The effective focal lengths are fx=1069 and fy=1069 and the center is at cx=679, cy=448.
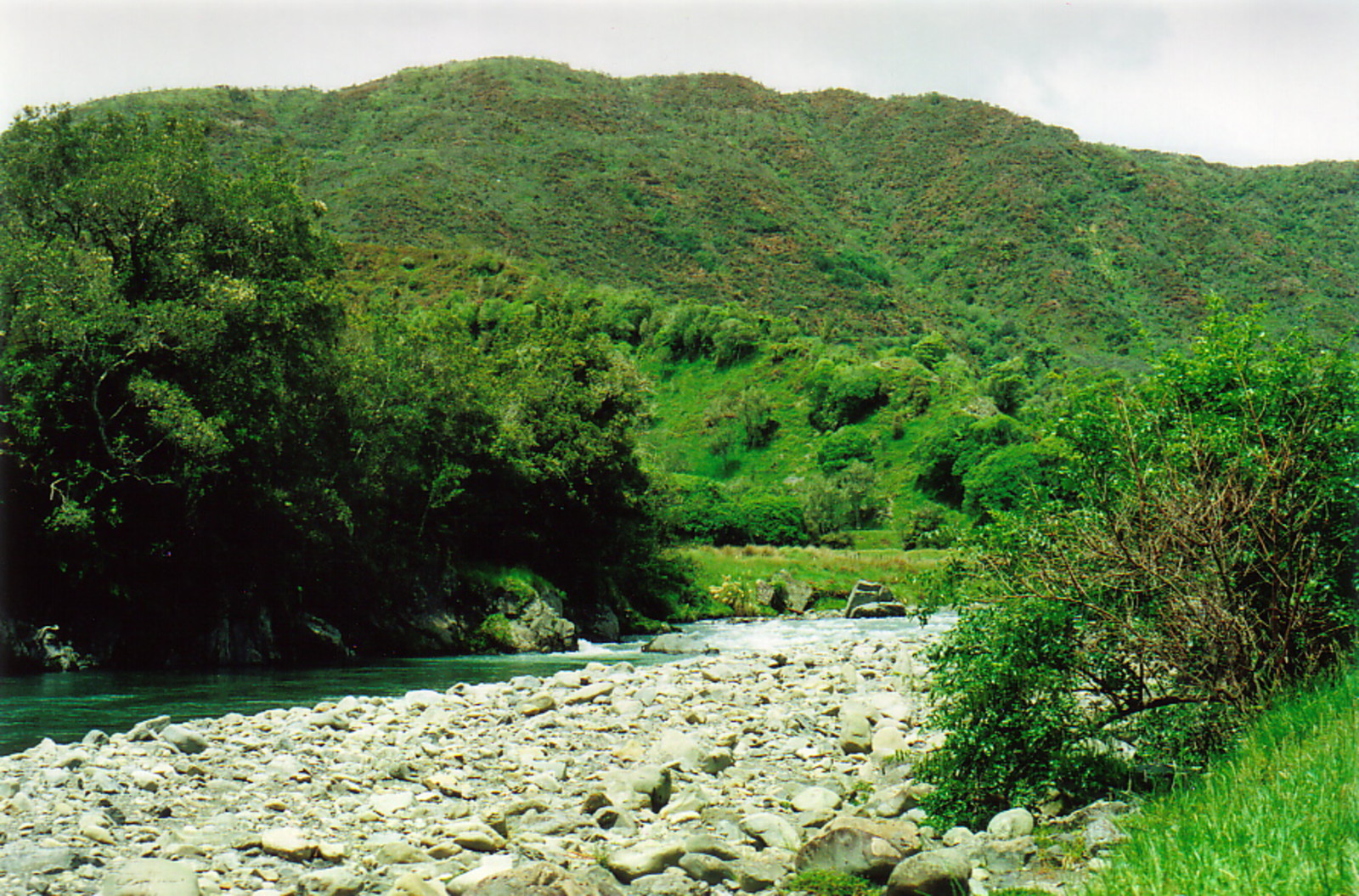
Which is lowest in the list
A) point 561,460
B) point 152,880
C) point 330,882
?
point 330,882

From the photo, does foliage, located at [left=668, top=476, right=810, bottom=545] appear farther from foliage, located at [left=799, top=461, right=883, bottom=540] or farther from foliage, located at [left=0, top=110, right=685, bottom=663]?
foliage, located at [left=0, top=110, right=685, bottom=663]

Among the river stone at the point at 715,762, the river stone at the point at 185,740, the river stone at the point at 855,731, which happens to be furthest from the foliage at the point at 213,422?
the river stone at the point at 855,731

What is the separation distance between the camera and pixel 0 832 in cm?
934

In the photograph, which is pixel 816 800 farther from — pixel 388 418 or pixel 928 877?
pixel 388 418

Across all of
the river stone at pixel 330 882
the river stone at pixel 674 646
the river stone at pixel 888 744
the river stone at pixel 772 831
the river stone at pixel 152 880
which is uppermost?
the river stone at pixel 152 880

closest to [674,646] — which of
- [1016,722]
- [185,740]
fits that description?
[185,740]

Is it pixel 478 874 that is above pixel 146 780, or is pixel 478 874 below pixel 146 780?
above

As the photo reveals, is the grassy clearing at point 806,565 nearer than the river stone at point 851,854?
No

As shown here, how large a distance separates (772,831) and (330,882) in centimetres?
392

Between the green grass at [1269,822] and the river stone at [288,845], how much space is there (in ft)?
21.1

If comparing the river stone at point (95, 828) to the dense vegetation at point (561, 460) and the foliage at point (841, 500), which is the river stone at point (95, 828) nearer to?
the dense vegetation at point (561, 460)

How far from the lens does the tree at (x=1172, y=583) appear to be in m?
9.54

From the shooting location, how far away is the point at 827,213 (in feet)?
589

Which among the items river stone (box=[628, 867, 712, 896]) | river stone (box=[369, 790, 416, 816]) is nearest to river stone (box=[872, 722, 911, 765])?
river stone (box=[628, 867, 712, 896])
